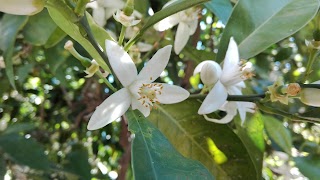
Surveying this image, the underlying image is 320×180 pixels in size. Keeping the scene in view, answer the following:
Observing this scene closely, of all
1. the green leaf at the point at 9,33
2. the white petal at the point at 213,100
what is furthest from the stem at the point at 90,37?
the green leaf at the point at 9,33

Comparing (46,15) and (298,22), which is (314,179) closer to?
(298,22)

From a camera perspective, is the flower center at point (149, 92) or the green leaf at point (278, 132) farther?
the green leaf at point (278, 132)

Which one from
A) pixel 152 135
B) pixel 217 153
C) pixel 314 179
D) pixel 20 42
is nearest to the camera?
pixel 152 135

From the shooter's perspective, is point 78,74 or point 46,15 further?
point 78,74

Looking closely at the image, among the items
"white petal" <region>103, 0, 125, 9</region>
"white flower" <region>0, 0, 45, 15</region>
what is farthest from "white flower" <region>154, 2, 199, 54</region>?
"white flower" <region>0, 0, 45, 15</region>

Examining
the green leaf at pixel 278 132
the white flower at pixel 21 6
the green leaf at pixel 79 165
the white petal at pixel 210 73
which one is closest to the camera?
the white flower at pixel 21 6

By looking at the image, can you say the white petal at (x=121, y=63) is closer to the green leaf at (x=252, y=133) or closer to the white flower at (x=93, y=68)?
the white flower at (x=93, y=68)

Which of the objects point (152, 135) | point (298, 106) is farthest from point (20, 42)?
point (298, 106)

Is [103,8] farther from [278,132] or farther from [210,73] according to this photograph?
[278,132]

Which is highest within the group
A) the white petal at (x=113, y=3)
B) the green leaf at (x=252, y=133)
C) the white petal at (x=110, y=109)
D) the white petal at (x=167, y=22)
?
the white petal at (x=110, y=109)
